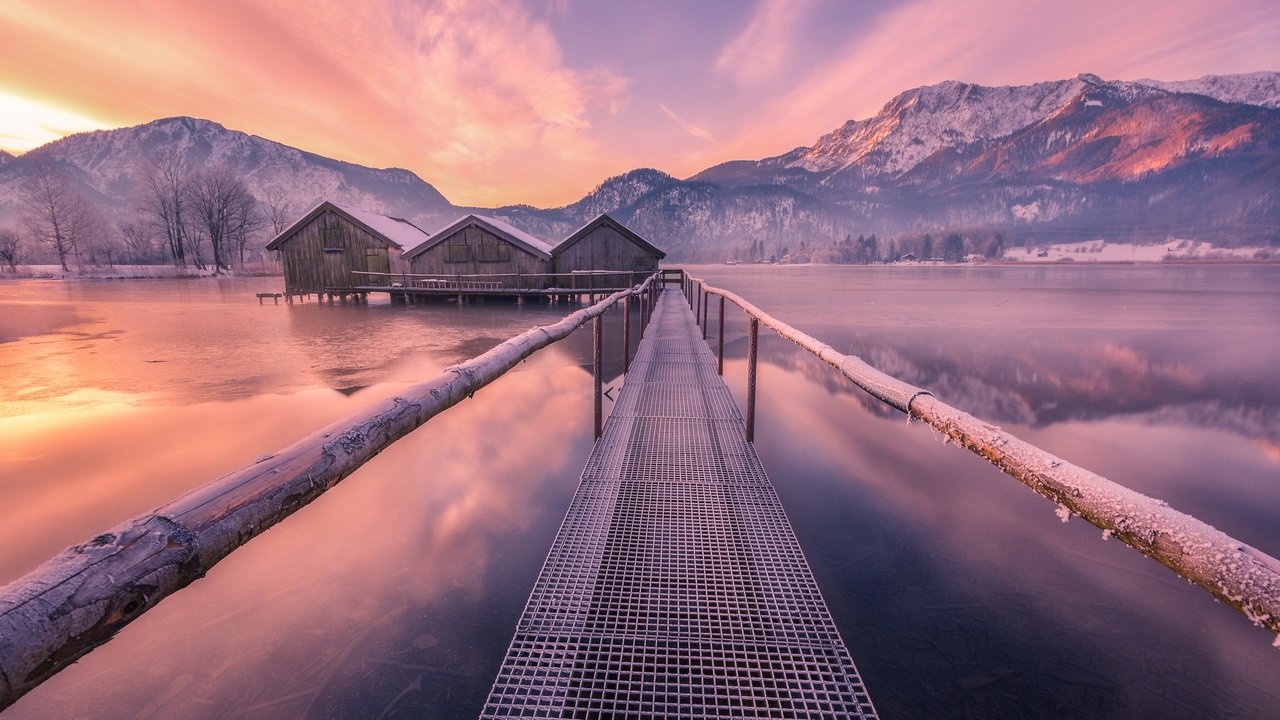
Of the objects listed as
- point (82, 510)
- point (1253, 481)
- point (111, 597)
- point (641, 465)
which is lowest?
point (1253, 481)

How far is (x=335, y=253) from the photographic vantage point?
30.1 metres

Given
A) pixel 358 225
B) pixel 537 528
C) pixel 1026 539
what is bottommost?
pixel 1026 539

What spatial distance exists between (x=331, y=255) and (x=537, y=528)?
105 ft

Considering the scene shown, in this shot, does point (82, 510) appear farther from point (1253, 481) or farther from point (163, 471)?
point (1253, 481)

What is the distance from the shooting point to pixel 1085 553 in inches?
194

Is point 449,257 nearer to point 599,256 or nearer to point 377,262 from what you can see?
point 377,262

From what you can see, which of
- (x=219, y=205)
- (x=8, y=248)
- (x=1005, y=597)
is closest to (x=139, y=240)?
(x=8, y=248)

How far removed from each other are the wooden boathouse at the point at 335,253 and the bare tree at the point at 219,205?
40.6 metres

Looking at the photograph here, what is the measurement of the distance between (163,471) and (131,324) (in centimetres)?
1896

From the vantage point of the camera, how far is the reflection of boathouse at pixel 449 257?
28969mm

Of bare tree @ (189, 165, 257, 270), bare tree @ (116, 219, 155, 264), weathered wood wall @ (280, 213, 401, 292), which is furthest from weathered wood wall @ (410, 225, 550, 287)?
bare tree @ (116, 219, 155, 264)

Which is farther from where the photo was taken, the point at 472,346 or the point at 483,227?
the point at 483,227

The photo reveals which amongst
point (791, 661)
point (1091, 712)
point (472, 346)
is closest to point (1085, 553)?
point (1091, 712)

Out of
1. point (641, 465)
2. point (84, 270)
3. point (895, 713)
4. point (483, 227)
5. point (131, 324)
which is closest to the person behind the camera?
point (895, 713)
